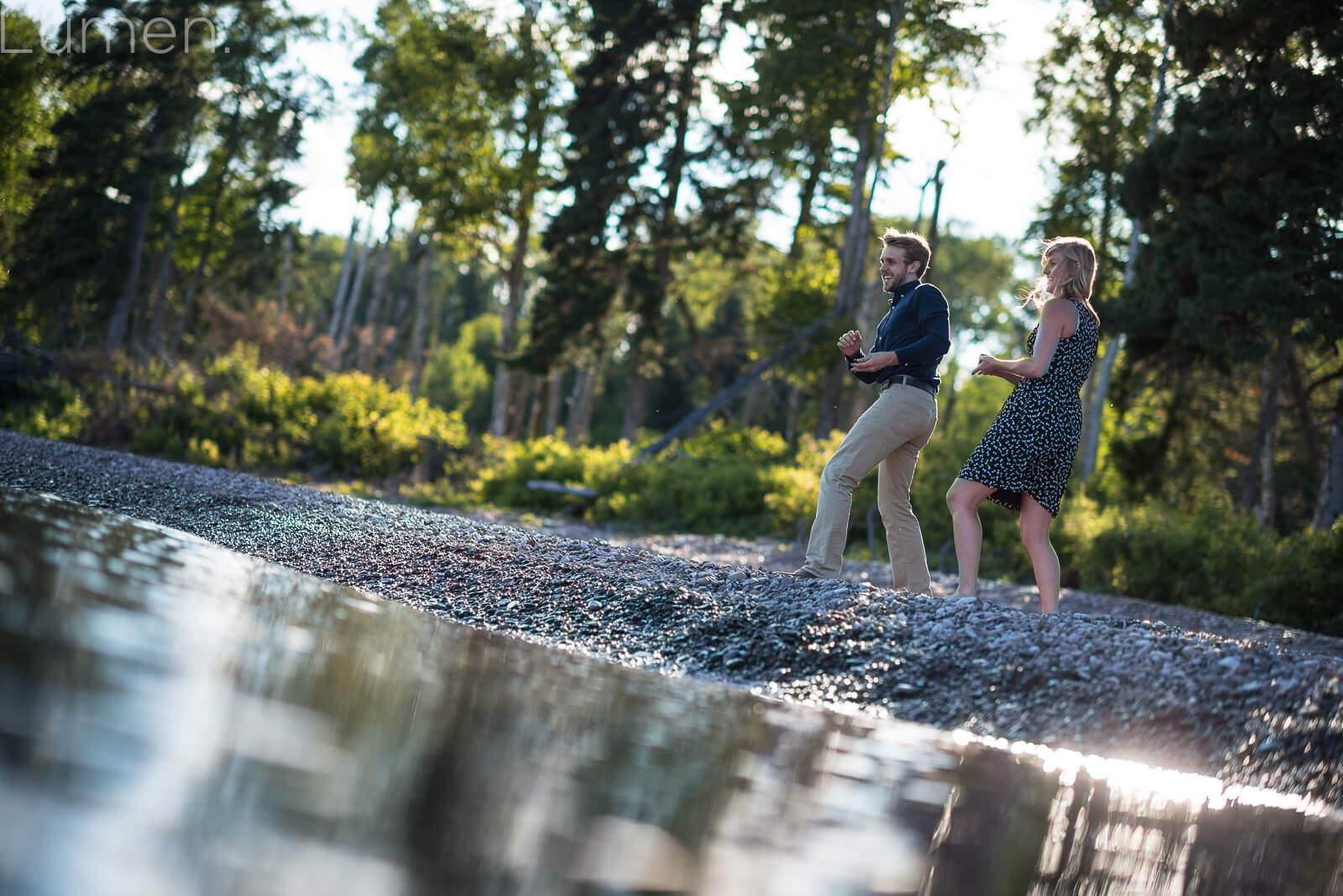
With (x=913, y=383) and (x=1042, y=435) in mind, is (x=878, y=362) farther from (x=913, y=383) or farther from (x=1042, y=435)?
(x=1042, y=435)

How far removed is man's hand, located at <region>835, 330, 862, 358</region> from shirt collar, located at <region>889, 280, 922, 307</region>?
14.8 inches

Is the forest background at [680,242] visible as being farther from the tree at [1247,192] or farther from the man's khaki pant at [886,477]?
the man's khaki pant at [886,477]

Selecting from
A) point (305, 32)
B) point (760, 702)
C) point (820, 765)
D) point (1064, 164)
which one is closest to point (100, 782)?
point (820, 765)

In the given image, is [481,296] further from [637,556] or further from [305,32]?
[637,556]

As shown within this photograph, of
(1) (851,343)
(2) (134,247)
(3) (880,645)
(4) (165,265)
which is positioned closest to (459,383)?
(4) (165,265)

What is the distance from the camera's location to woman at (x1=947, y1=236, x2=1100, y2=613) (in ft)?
20.2

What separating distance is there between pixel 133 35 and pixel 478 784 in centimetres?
3355

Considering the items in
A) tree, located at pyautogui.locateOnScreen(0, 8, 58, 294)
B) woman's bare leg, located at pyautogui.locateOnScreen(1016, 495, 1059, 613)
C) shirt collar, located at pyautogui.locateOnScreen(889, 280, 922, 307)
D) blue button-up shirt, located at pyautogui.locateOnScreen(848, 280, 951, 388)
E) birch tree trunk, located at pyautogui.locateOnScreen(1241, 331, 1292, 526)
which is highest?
tree, located at pyautogui.locateOnScreen(0, 8, 58, 294)

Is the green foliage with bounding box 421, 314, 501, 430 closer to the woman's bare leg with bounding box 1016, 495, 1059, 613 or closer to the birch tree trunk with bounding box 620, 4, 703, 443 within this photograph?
the birch tree trunk with bounding box 620, 4, 703, 443

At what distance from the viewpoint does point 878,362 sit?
21.1ft

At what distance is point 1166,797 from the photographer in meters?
3.79

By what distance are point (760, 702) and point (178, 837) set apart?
283 centimetres

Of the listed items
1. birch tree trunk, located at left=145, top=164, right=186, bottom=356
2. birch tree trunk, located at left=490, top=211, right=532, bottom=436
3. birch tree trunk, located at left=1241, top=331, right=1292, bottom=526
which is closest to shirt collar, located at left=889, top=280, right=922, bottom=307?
birch tree trunk, located at left=1241, top=331, right=1292, bottom=526

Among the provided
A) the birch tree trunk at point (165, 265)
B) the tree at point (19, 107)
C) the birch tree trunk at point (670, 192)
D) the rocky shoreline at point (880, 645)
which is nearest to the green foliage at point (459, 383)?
the birch tree trunk at point (165, 265)
